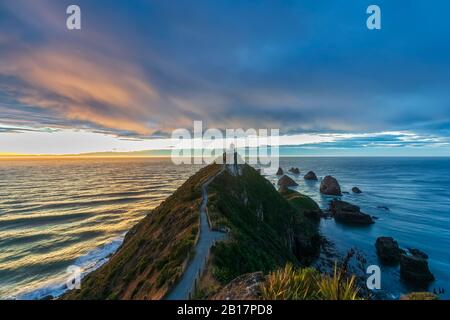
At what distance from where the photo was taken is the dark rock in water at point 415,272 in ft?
118

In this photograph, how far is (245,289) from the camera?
8.77m

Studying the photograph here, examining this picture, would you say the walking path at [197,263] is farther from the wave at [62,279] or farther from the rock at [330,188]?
the rock at [330,188]

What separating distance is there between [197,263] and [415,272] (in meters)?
38.3

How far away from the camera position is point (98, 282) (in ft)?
78.2

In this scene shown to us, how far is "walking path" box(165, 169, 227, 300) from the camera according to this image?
1378 centimetres

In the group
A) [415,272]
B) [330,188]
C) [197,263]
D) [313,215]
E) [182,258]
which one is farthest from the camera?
[330,188]

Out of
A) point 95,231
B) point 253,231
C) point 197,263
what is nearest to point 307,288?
point 197,263

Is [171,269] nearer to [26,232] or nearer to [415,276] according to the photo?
[415,276]

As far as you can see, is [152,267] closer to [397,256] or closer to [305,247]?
[305,247]

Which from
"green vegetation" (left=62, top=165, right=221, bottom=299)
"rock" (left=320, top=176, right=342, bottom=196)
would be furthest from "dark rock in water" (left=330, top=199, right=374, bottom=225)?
"green vegetation" (left=62, top=165, right=221, bottom=299)

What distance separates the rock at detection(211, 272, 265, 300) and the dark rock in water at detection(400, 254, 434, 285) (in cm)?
3999

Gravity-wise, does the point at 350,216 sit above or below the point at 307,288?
below
